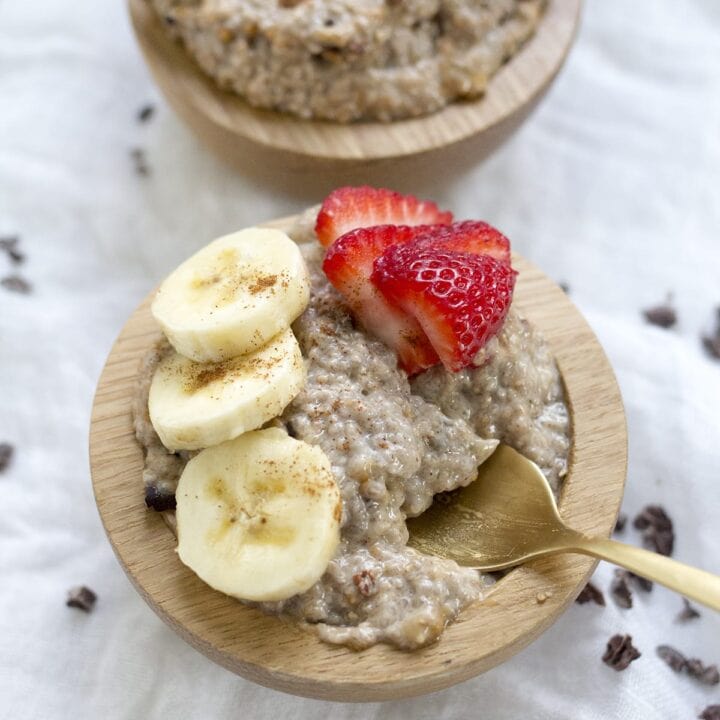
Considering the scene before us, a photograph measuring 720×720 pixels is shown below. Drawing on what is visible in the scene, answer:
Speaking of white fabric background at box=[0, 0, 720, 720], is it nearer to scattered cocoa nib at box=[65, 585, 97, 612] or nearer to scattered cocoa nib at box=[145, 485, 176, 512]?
scattered cocoa nib at box=[65, 585, 97, 612]

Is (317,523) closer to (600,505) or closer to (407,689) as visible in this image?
(407,689)

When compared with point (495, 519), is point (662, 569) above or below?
above

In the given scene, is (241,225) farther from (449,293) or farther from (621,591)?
(621,591)

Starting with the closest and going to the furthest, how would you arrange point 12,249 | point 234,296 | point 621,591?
point 234,296
point 621,591
point 12,249

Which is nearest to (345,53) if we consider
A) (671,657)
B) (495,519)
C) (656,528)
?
(495,519)

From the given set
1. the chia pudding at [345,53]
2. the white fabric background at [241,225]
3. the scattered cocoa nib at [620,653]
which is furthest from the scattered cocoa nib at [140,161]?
the scattered cocoa nib at [620,653]
